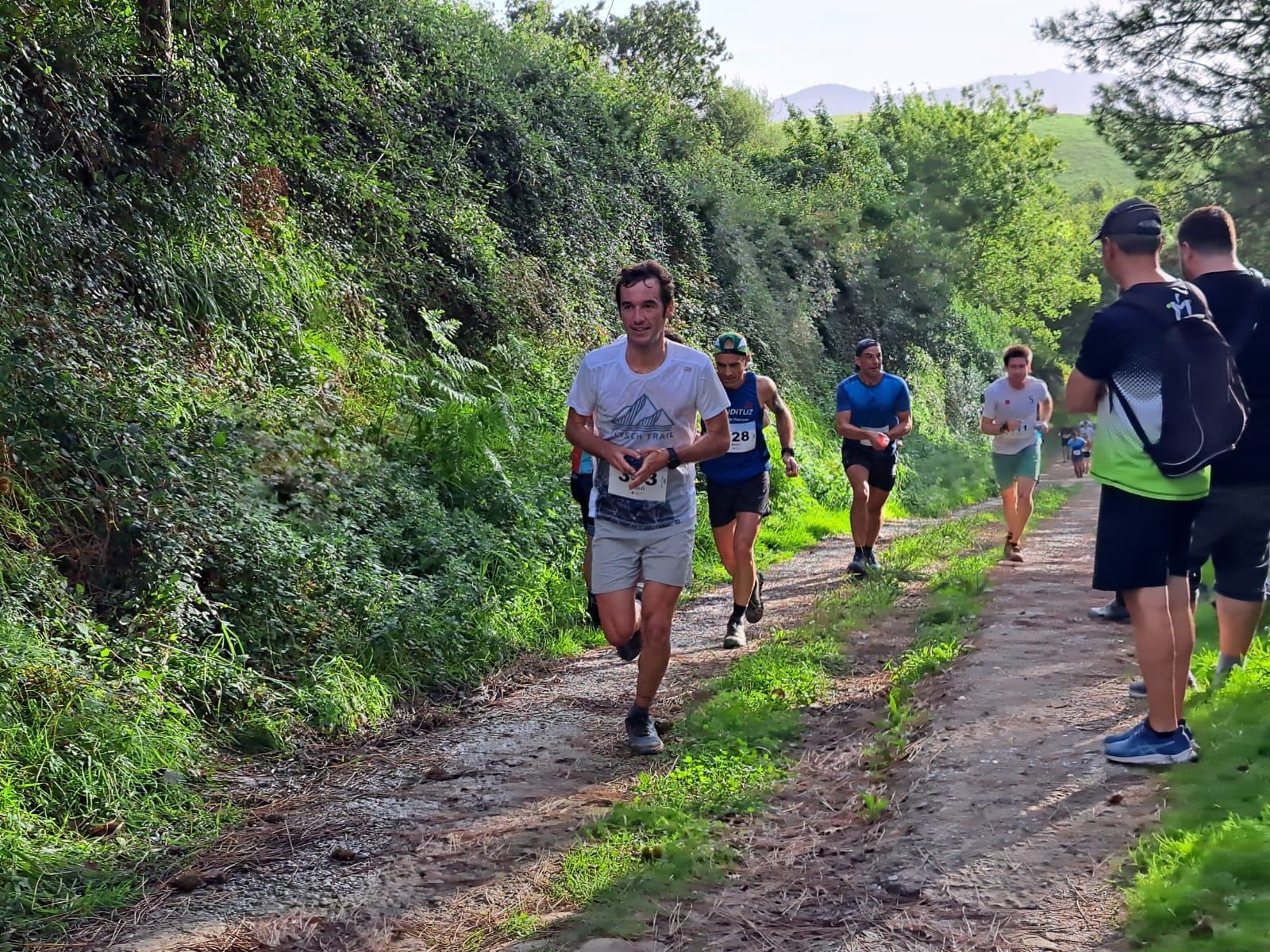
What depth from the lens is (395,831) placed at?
4570 mm

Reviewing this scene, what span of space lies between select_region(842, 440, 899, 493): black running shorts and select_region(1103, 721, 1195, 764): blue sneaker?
5.80m

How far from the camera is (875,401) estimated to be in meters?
10.4

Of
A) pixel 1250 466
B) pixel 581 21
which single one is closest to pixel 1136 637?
pixel 1250 466

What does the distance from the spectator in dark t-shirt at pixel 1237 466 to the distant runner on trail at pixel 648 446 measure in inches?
96.4

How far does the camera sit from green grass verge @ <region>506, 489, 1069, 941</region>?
3891 millimetres

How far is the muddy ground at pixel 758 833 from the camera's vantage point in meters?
3.58

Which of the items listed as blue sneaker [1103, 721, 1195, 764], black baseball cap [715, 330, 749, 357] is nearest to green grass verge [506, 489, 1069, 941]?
blue sneaker [1103, 721, 1195, 764]

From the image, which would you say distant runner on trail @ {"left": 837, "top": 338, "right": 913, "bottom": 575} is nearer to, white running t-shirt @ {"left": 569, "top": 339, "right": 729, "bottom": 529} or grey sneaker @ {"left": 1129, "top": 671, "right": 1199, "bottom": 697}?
grey sneaker @ {"left": 1129, "top": 671, "right": 1199, "bottom": 697}

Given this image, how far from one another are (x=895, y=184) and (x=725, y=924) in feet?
102

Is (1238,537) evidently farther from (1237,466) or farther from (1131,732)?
(1131,732)

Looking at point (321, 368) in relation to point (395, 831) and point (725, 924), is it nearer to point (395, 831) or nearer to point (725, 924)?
point (395, 831)

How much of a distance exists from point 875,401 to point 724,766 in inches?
233

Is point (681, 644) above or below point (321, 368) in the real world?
below

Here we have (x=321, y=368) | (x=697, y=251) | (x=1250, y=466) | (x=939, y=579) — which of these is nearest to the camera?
(x=1250, y=466)
